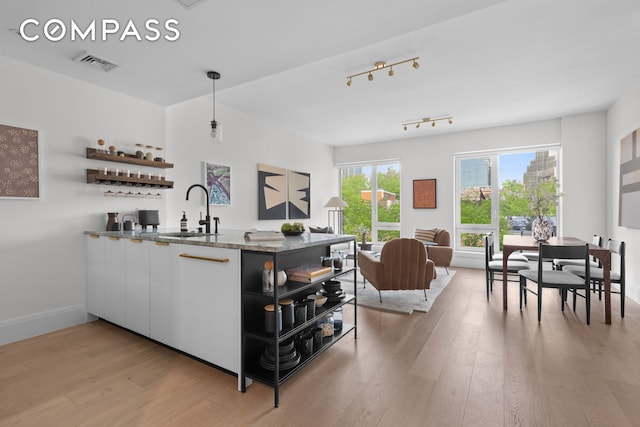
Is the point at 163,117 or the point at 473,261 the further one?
the point at 473,261

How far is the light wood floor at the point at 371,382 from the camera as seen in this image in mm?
1647

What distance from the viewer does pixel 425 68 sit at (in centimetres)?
334

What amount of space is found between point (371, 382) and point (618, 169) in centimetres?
482

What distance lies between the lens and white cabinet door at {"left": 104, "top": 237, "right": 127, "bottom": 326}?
2711 mm

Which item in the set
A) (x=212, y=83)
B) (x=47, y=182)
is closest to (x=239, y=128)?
(x=212, y=83)

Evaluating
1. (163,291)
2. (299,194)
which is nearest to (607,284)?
(163,291)

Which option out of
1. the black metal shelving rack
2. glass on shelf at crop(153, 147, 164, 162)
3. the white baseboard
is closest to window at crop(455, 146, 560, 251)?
the black metal shelving rack

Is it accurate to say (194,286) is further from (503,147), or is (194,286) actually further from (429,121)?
(503,147)

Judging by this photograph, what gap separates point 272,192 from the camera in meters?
5.48

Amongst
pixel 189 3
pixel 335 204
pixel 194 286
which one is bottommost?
pixel 194 286

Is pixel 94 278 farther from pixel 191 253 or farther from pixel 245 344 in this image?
pixel 245 344

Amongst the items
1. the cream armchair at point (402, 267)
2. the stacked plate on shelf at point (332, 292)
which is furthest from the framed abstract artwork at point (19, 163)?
the cream armchair at point (402, 267)

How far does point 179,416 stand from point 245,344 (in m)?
0.49

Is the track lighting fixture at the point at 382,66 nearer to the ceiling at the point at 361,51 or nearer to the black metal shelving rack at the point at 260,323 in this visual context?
the ceiling at the point at 361,51
